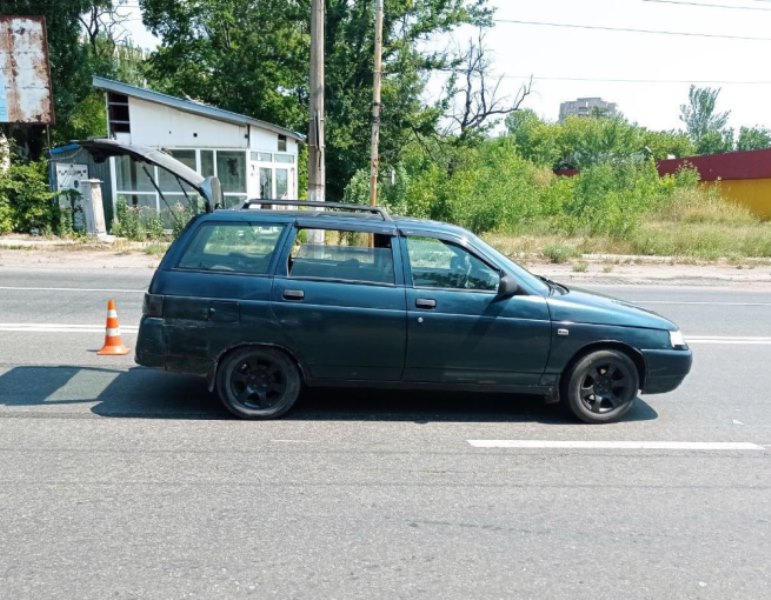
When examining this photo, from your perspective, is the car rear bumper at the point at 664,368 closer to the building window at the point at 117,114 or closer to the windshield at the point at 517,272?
the windshield at the point at 517,272

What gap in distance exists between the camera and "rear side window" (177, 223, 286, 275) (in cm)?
539

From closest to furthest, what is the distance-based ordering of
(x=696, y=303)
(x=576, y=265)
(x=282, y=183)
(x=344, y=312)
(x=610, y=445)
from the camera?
(x=610, y=445), (x=344, y=312), (x=696, y=303), (x=576, y=265), (x=282, y=183)

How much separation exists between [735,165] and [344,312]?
38.6 meters

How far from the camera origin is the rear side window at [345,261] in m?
5.36

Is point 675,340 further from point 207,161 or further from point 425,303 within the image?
point 207,161

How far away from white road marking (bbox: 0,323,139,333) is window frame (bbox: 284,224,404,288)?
3.96 m

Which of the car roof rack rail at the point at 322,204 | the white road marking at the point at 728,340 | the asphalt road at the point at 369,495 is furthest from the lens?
the white road marking at the point at 728,340

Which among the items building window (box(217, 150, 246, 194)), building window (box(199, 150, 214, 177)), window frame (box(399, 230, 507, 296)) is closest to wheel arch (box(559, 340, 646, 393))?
window frame (box(399, 230, 507, 296))

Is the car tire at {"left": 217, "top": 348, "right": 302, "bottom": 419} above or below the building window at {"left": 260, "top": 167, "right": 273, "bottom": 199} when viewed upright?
below

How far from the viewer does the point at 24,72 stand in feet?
69.8

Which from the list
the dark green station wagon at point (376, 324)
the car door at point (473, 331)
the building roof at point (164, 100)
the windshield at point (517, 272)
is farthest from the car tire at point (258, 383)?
the building roof at point (164, 100)

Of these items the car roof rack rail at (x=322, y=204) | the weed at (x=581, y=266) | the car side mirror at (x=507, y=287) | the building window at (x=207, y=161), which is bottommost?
the weed at (x=581, y=266)

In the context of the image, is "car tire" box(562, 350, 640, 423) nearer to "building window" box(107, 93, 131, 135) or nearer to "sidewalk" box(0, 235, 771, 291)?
"sidewalk" box(0, 235, 771, 291)

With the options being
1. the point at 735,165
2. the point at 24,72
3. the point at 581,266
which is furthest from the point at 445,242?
the point at 735,165
